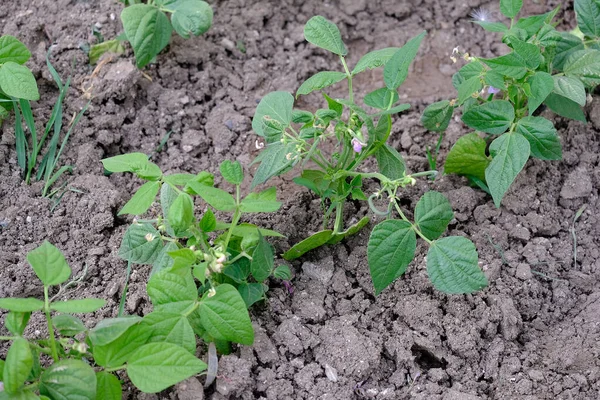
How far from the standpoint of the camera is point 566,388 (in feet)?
6.99

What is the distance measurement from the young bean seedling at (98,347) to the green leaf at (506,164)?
90cm

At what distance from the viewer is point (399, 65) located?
2.28 meters

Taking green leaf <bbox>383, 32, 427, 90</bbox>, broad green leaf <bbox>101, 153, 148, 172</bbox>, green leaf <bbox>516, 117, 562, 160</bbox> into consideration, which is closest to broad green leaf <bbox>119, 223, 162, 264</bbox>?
broad green leaf <bbox>101, 153, 148, 172</bbox>

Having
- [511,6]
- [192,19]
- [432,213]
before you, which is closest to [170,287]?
[432,213]

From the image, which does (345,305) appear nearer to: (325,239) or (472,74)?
(325,239)

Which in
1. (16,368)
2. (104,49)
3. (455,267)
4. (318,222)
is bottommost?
(318,222)

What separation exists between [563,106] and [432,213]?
31.2 inches

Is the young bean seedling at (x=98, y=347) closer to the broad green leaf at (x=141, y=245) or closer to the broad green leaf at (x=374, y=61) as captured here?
the broad green leaf at (x=141, y=245)

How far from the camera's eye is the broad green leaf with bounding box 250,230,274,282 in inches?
83.4

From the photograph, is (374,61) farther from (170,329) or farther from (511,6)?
(170,329)

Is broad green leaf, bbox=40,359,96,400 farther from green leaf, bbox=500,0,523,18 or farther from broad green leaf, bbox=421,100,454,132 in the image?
green leaf, bbox=500,0,523,18

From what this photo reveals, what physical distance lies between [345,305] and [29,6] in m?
1.79

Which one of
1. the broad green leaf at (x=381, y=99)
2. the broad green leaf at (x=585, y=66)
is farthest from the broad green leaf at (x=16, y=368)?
the broad green leaf at (x=585, y=66)

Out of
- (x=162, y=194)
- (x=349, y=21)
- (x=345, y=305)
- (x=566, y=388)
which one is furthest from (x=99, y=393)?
(x=349, y=21)
